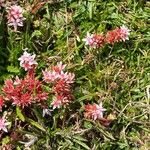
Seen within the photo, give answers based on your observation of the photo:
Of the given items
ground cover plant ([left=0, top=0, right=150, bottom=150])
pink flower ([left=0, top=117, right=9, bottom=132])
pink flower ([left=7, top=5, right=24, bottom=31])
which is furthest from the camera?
pink flower ([left=7, top=5, right=24, bottom=31])

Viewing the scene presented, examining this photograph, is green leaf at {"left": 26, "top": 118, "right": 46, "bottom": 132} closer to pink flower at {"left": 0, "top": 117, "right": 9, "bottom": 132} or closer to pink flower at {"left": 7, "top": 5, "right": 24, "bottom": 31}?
pink flower at {"left": 0, "top": 117, "right": 9, "bottom": 132}

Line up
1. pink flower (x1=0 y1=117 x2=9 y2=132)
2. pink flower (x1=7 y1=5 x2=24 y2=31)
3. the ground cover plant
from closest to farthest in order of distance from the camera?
pink flower (x1=0 y1=117 x2=9 y2=132) → the ground cover plant → pink flower (x1=7 y1=5 x2=24 y2=31)

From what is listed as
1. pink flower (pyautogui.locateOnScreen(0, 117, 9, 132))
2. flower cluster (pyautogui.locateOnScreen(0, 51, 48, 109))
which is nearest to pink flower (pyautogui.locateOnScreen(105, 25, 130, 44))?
flower cluster (pyautogui.locateOnScreen(0, 51, 48, 109))

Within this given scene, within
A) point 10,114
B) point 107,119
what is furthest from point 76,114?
point 10,114

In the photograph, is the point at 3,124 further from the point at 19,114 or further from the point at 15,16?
the point at 15,16

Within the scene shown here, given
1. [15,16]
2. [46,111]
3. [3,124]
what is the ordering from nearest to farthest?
[3,124] → [46,111] → [15,16]

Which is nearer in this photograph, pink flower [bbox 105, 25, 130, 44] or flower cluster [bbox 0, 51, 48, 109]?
flower cluster [bbox 0, 51, 48, 109]

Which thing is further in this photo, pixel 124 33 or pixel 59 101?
pixel 124 33

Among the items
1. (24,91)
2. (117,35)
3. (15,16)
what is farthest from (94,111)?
(15,16)

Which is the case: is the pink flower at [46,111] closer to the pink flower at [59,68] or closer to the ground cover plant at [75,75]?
the ground cover plant at [75,75]
